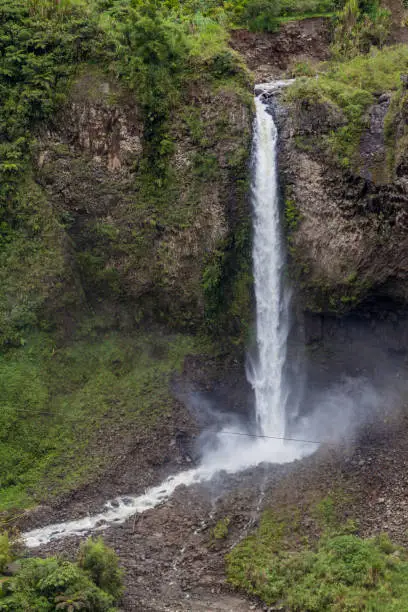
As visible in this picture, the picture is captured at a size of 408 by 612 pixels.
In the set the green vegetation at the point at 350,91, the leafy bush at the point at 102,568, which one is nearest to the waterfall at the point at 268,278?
the green vegetation at the point at 350,91

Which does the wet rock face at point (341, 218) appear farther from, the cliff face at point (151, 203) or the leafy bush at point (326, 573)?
the leafy bush at point (326, 573)

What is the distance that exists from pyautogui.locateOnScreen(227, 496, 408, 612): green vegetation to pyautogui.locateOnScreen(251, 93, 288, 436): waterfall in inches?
218

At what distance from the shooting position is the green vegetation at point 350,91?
73.4 feet

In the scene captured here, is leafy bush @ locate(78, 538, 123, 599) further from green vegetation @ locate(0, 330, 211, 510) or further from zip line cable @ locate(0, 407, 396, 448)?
zip line cable @ locate(0, 407, 396, 448)

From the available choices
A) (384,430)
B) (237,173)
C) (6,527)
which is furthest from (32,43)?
(384,430)

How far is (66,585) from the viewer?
14461 millimetres

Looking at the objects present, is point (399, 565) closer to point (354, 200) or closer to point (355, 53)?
point (354, 200)

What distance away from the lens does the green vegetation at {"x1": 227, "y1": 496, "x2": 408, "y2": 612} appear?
14963 millimetres

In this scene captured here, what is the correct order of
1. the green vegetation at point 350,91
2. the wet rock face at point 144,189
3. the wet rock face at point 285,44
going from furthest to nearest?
the wet rock face at point 285,44 → the wet rock face at point 144,189 → the green vegetation at point 350,91

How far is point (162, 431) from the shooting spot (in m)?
21.4

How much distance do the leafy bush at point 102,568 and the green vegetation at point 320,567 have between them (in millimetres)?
2904

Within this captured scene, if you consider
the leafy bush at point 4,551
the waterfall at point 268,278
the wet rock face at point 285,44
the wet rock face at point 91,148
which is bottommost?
the leafy bush at point 4,551

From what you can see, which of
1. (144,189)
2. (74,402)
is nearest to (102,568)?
(74,402)

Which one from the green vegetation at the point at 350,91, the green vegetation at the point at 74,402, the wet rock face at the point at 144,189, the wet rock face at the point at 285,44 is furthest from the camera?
the wet rock face at the point at 285,44
